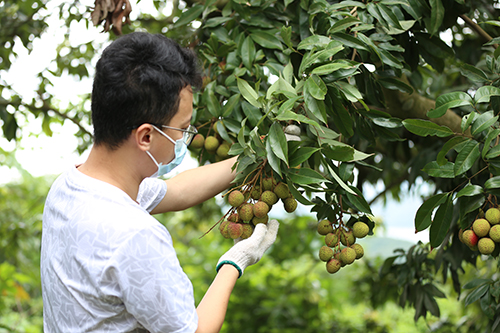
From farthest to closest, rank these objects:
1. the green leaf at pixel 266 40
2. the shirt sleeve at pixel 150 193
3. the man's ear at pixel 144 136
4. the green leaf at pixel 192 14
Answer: the green leaf at pixel 192 14 → the green leaf at pixel 266 40 → the shirt sleeve at pixel 150 193 → the man's ear at pixel 144 136

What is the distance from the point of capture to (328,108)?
1059 mm

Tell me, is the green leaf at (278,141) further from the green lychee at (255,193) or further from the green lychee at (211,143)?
the green lychee at (211,143)

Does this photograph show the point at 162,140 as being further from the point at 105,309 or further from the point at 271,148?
the point at 105,309

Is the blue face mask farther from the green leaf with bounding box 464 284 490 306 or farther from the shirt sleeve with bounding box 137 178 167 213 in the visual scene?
the green leaf with bounding box 464 284 490 306

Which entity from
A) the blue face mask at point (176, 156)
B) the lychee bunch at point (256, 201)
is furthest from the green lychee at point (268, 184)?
the blue face mask at point (176, 156)

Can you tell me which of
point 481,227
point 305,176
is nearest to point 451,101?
point 481,227

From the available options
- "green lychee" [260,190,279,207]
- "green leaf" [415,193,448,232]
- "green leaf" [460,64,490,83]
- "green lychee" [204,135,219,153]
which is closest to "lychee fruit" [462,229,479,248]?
"green leaf" [415,193,448,232]

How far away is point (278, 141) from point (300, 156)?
61 mm

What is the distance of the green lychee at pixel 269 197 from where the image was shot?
108 centimetres

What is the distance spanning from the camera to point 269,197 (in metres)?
1.08

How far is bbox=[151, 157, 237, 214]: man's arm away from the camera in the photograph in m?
1.35

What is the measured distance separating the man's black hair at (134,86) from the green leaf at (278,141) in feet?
0.69

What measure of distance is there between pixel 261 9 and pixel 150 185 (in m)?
0.65

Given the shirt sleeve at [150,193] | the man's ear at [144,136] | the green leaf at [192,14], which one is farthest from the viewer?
the green leaf at [192,14]
